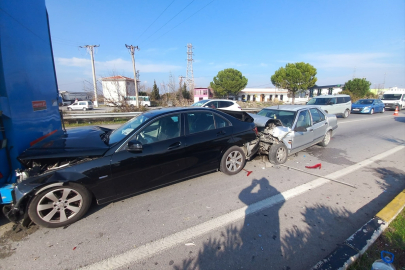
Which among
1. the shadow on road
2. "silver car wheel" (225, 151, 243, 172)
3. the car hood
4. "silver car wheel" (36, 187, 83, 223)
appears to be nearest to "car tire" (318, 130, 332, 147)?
the shadow on road

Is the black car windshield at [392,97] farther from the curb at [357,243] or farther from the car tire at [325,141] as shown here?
the curb at [357,243]

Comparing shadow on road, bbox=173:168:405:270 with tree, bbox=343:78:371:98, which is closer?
shadow on road, bbox=173:168:405:270

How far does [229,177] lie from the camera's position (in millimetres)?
4516

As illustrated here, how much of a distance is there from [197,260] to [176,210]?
1087mm

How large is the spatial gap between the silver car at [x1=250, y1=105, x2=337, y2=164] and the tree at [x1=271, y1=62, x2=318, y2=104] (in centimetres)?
4114

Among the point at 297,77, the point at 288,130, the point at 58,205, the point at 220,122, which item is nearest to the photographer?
the point at 58,205

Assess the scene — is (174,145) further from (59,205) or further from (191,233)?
(59,205)

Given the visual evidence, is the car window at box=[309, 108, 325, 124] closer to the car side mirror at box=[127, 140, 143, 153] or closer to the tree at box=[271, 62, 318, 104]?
the car side mirror at box=[127, 140, 143, 153]

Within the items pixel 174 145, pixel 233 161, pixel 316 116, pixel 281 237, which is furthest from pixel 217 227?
pixel 316 116

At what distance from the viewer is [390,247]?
7.82 feet

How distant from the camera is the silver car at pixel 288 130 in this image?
5.39 m

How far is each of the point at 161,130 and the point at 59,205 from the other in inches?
74.3

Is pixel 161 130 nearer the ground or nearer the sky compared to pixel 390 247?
nearer the sky

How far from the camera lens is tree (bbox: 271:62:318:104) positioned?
143 feet
